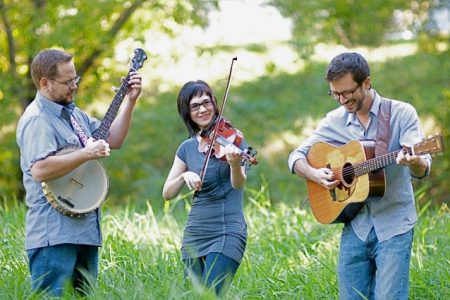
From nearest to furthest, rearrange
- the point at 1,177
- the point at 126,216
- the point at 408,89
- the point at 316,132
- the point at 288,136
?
the point at 316,132 → the point at 126,216 → the point at 1,177 → the point at 408,89 → the point at 288,136

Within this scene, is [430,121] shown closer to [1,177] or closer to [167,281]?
[1,177]

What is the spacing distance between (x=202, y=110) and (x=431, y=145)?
1369 millimetres

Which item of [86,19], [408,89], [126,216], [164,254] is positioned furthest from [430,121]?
[164,254]

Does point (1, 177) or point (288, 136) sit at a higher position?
point (288, 136)

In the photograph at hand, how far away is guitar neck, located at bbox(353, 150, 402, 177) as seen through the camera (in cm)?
438

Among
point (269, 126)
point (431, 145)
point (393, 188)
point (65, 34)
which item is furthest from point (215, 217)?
point (269, 126)

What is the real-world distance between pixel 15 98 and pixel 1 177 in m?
1.31

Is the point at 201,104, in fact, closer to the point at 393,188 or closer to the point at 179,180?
the point at 179,180

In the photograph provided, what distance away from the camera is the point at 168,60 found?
1102 centimetres

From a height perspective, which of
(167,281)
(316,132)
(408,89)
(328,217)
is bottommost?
(167,281)

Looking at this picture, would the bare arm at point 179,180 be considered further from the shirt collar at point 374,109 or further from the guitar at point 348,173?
the shirt collar at point 374,109

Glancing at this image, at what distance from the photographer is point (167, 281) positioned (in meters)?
4.69

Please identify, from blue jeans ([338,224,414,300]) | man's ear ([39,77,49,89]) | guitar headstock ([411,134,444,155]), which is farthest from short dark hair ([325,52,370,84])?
man's ear ([39,77,49,89])

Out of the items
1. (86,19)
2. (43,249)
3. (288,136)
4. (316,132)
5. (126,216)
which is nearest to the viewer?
(43,249)
